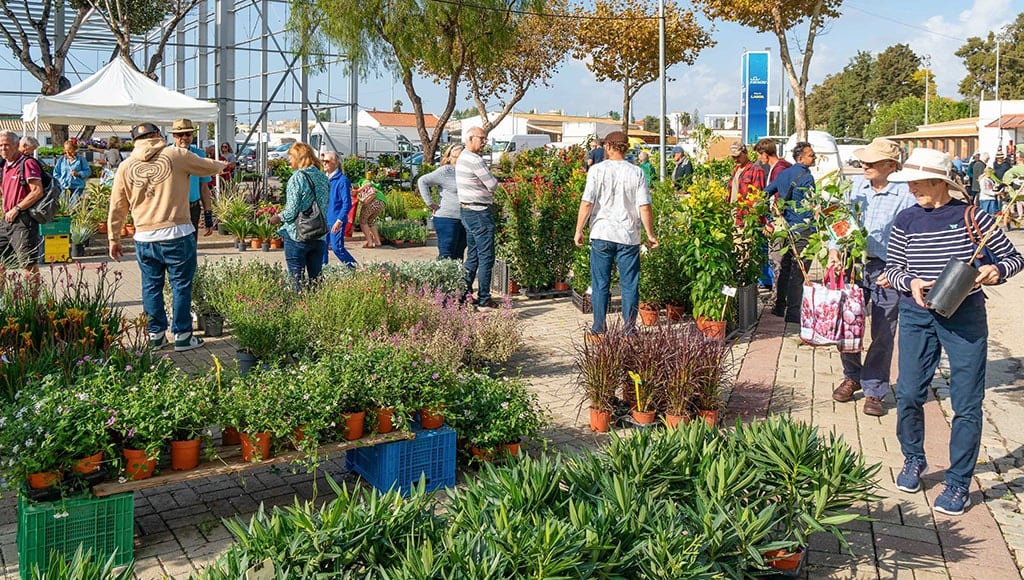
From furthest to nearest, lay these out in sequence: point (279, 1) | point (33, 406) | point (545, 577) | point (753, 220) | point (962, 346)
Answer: point (279, 1)
point (753, 220)
point (962, 346)
point (33, 406)
point (545, 577)

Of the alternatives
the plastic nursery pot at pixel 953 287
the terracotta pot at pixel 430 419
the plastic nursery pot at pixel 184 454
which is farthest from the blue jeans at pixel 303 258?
→ the plastic nursery pot at pixel 953 287

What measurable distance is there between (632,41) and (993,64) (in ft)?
185

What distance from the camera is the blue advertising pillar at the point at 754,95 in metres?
25.1

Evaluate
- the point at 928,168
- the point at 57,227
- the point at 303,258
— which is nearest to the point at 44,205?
the point at 303,258

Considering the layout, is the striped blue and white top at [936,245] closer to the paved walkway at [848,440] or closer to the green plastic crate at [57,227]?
the paved walkway at [848,440]

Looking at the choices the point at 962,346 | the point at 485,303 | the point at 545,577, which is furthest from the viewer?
the point at 485,303

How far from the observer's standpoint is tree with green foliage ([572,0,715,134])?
3562 cm

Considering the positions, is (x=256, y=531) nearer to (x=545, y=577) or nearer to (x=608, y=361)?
(x=545, y=577)

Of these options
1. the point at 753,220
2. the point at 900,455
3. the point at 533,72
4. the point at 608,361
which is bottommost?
the point at 900,455

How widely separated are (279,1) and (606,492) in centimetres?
2688

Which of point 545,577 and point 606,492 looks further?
point 606,492

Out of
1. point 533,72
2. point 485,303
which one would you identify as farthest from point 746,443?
point 533,72

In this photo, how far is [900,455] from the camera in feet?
18.5

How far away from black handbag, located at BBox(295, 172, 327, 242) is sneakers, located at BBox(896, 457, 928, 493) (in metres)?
4.99
